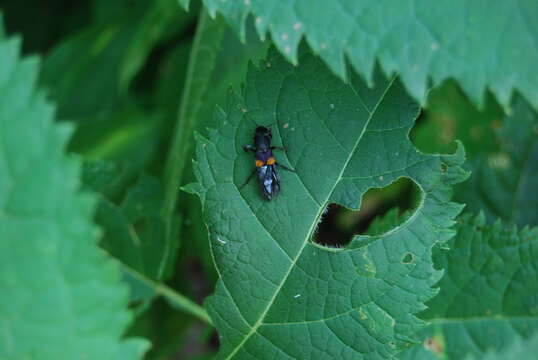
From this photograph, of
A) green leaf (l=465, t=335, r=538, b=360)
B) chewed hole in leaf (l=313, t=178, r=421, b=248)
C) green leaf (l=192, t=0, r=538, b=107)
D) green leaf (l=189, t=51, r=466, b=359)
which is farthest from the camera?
chewed hole in leaf (l=313, t=178, r=421, b=248)

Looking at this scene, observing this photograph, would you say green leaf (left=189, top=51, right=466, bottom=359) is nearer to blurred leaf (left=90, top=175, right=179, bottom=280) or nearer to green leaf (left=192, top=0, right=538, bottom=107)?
green leaf (left=192, top=0, right=538, bottom=107)

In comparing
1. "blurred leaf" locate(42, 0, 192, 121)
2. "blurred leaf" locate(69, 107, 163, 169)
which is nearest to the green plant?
"blurred leaf" locate(69, 107, 163, 169)

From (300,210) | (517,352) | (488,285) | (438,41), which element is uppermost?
(438,41)

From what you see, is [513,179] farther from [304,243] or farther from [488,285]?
[304,243]

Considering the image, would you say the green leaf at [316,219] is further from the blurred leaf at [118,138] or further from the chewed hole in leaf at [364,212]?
the chewed hole in leaf at [364,212]

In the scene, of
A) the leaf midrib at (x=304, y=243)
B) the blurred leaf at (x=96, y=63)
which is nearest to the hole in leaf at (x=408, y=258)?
the leaf midrib at (x=304, y=243)

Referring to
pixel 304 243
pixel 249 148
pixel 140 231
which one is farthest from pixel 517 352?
pixel 140 231
